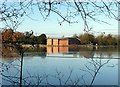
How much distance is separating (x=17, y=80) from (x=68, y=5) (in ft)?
1.76

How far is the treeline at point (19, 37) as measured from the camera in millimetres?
1342

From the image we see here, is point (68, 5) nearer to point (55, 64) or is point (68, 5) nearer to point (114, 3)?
point (114, 3)

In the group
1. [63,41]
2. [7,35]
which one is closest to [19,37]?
[7,35]

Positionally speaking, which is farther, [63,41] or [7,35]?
[63,41]

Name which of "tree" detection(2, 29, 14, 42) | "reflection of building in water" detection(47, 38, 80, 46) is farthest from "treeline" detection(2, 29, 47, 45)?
"reflection of building in water" detection(47, 38, 80, 46)

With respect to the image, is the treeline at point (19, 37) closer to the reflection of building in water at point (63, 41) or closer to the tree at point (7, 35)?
the tree at point (7, 35)

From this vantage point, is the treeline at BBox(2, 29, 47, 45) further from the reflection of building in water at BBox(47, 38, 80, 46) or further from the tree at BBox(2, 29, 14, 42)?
the reflection of building in water at BBox(47, 38, 80, 46)

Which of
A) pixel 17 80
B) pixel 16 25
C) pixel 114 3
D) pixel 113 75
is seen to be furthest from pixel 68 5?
pixel 113 75

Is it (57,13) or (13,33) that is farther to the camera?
(13,33)

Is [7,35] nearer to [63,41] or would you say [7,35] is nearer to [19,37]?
[19,37]

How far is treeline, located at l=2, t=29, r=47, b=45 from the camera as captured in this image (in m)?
1.34

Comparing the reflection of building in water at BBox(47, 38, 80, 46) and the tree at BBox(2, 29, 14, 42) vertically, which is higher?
the tree at BBox(2, 29, 14, 42)

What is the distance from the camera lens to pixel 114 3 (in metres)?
1.03

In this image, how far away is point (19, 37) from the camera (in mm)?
1376
